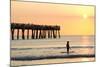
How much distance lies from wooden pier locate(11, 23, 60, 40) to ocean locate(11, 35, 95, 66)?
0.16ft

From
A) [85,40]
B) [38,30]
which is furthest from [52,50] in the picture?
[85,40]

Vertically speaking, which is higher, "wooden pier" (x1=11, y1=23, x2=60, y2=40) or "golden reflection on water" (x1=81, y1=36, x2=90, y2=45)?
"wooden pier" (x1=11, y1=23, x2=60, y2=40)

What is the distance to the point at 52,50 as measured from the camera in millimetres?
2992

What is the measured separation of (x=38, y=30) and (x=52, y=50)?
1.02 feet

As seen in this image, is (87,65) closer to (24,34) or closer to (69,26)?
(69,26)

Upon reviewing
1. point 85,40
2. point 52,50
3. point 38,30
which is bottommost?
point 52,50

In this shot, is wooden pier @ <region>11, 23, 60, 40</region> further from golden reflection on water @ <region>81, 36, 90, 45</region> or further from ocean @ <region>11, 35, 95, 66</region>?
golden reflection on water @ <region>81, 36, 90, 45</region>

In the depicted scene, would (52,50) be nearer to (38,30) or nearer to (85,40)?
(38,30)

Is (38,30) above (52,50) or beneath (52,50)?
above

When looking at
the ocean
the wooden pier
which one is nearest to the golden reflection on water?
the ocean

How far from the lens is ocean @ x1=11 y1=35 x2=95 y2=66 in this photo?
282cm

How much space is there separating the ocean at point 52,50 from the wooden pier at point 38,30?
50mm

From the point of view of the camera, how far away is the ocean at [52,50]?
2816mm

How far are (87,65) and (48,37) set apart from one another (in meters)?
0.68
